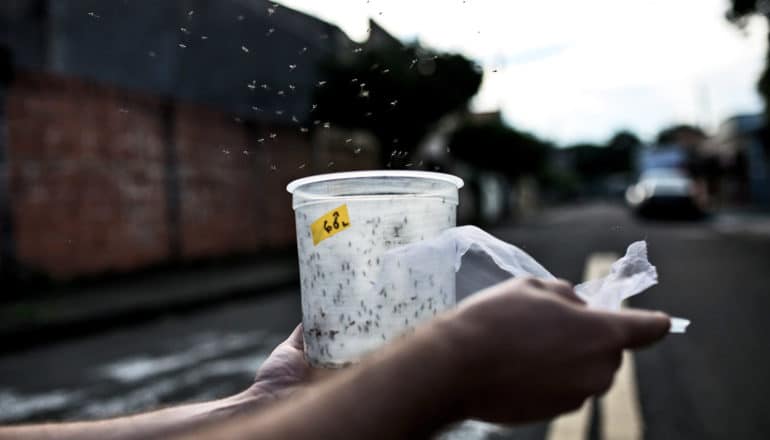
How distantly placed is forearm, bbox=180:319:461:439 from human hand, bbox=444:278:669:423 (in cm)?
3

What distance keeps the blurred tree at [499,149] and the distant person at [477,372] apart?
22954 mm

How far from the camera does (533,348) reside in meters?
0.74

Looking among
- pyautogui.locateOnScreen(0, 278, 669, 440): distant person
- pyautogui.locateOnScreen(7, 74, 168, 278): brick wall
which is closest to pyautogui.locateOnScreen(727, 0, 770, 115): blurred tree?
pyautogui.locateOnScreen(7, 74, 168, 278): brick wall

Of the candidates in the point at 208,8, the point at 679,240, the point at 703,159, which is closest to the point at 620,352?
the point at 208,8

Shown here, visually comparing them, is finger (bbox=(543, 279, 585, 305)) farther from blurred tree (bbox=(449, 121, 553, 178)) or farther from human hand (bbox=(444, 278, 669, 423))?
blurred tree (bbox=(449, 121, 553, 178))

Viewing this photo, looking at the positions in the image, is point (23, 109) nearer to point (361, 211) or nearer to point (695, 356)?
point (695, 356)

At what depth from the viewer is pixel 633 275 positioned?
3.26 ft

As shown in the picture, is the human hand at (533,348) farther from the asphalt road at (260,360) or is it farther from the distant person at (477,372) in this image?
the asphalt road at (260,360)

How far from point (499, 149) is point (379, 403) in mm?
33689

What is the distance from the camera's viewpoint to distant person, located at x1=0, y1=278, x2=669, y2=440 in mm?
672

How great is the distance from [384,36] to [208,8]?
0.39m

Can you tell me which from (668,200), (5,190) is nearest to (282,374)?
(5,190)

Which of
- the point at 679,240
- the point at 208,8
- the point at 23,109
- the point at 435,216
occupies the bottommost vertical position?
the point at 679,240

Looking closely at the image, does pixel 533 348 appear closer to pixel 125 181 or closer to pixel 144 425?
pixel 144 425
